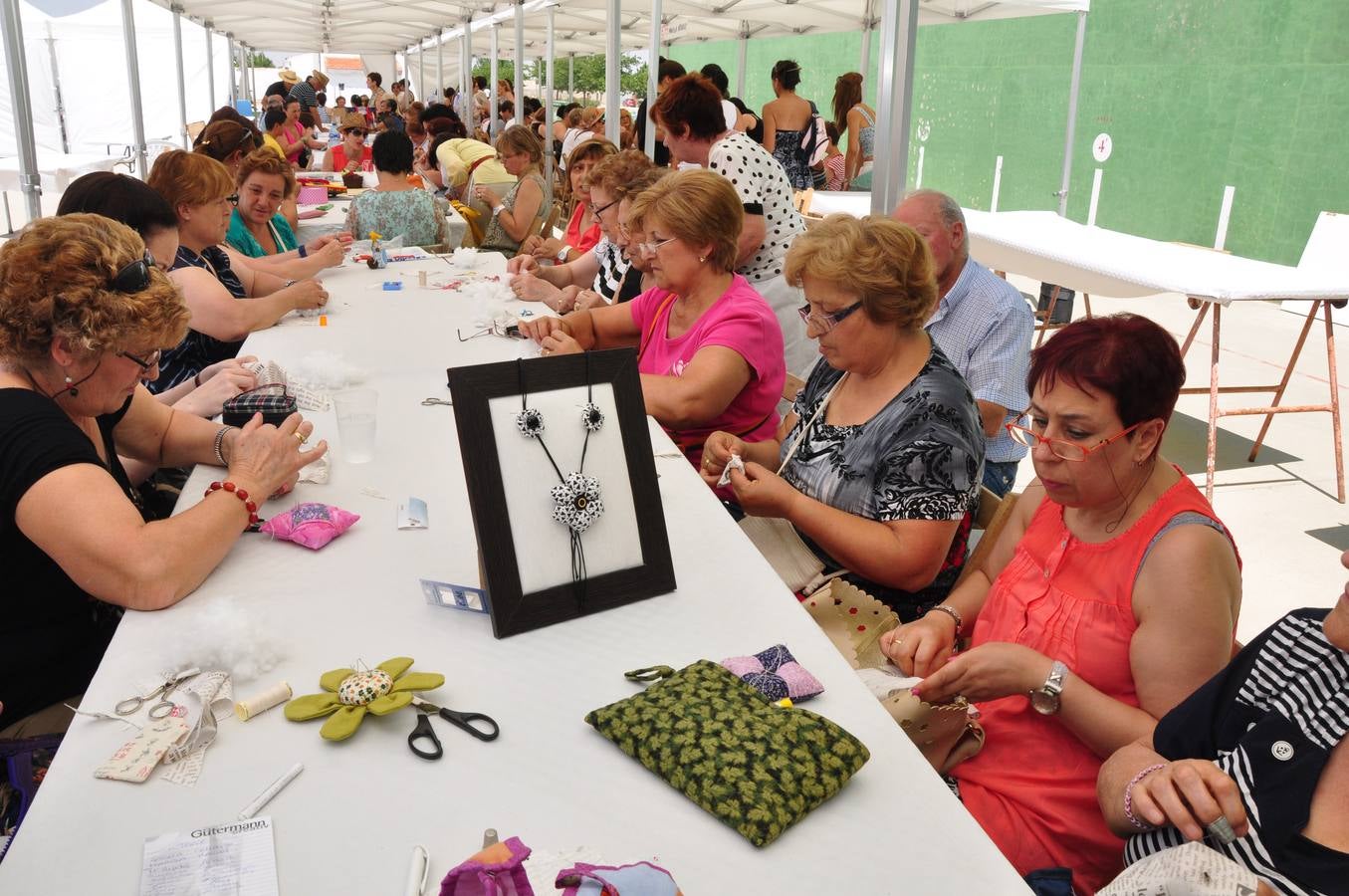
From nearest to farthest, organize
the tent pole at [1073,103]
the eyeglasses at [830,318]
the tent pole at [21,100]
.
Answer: the eyeglasses at [830,318]
the tent pole at [21,100]
the tent pole at [1073,103]

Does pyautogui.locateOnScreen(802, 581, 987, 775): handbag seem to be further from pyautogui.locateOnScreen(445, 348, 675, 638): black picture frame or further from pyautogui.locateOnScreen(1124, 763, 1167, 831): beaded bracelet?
pyautogui.locateOnScreen(445, 348, 675, 638): black picture frame

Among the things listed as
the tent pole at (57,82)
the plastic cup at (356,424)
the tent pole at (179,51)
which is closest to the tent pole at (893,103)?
the plastic cup at (356,424)

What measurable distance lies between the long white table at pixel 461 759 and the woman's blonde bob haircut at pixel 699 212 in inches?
44.6

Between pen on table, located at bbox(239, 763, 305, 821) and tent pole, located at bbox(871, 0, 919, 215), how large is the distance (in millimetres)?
2877

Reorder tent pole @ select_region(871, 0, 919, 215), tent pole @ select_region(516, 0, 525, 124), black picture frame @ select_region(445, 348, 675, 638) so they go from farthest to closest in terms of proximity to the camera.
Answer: tent pole @ select_region(516, 0, 525, 124) < tent pole @ select_region(871, 0, 919, 215) < black picture frame @ select_region(445, 348, 675, 638)

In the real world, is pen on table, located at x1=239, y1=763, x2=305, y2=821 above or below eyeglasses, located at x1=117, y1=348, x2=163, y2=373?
below

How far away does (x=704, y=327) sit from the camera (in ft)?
9.20

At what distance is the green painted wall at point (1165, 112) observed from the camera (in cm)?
845

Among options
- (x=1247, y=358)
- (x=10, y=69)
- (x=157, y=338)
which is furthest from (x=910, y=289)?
(x=1247, y=358)

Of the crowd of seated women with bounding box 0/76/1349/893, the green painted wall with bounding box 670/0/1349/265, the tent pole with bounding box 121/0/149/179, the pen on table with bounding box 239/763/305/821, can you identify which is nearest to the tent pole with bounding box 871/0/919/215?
the crowd of seated women with bounding box 0/76/1349/893

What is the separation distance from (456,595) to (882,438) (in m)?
0.96

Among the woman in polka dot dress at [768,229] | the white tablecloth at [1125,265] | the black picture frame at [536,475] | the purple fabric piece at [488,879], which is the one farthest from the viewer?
the white tablecloth at [1125,265]

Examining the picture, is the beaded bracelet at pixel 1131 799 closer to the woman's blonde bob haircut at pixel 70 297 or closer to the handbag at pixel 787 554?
the handbag at pixel 787 554

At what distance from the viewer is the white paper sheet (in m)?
0.98
